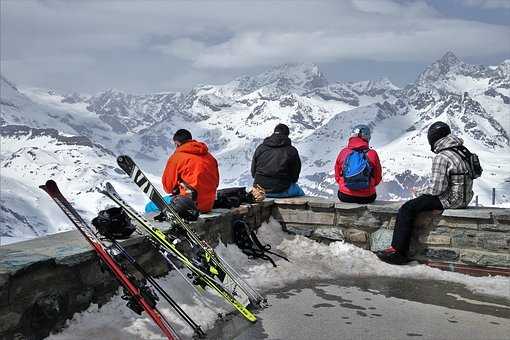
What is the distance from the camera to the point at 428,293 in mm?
6875

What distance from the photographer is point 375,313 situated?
6059 mm

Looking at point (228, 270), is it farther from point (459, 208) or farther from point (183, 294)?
point (459, 208)

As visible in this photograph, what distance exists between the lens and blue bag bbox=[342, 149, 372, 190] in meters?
8.98

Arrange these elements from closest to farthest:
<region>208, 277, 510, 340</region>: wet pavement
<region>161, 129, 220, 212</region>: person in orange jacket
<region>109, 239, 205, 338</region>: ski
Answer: <region>109, 239, 205, 338</region>: ski
<region>208, 277, 510, 340</region>: wet pavement
<region>161, 129, 220, 212</region>: person in orange jacket

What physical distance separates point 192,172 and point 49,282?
318 cm

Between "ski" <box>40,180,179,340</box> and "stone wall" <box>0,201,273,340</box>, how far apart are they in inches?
6.7

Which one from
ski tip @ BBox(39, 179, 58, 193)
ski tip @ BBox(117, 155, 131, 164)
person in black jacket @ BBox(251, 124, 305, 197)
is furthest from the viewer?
person in black jacket @ BBox(251, 124, 305, 197)

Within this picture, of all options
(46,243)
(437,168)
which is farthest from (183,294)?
(437,168)

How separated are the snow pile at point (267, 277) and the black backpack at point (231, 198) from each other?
58cm

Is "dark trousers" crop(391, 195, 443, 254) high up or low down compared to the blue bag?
down

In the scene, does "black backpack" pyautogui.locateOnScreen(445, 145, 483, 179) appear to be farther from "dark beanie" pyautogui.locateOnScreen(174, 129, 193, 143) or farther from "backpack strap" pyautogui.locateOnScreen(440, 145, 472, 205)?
"dark beanie" pyautogui.locateOnScreen(174, 129, 193, 143)

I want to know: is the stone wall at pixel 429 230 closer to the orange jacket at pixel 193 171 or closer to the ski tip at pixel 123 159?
the orange jacket at pixel 193 171

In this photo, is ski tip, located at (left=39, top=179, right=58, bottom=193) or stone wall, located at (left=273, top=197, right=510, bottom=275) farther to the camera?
stone wall, located at (left=273, top=197, right=510, bottom=275)

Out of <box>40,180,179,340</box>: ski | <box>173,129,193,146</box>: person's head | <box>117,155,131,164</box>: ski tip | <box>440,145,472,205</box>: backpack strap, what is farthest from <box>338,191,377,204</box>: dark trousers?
<box>40,180,179,340</box>: ski
